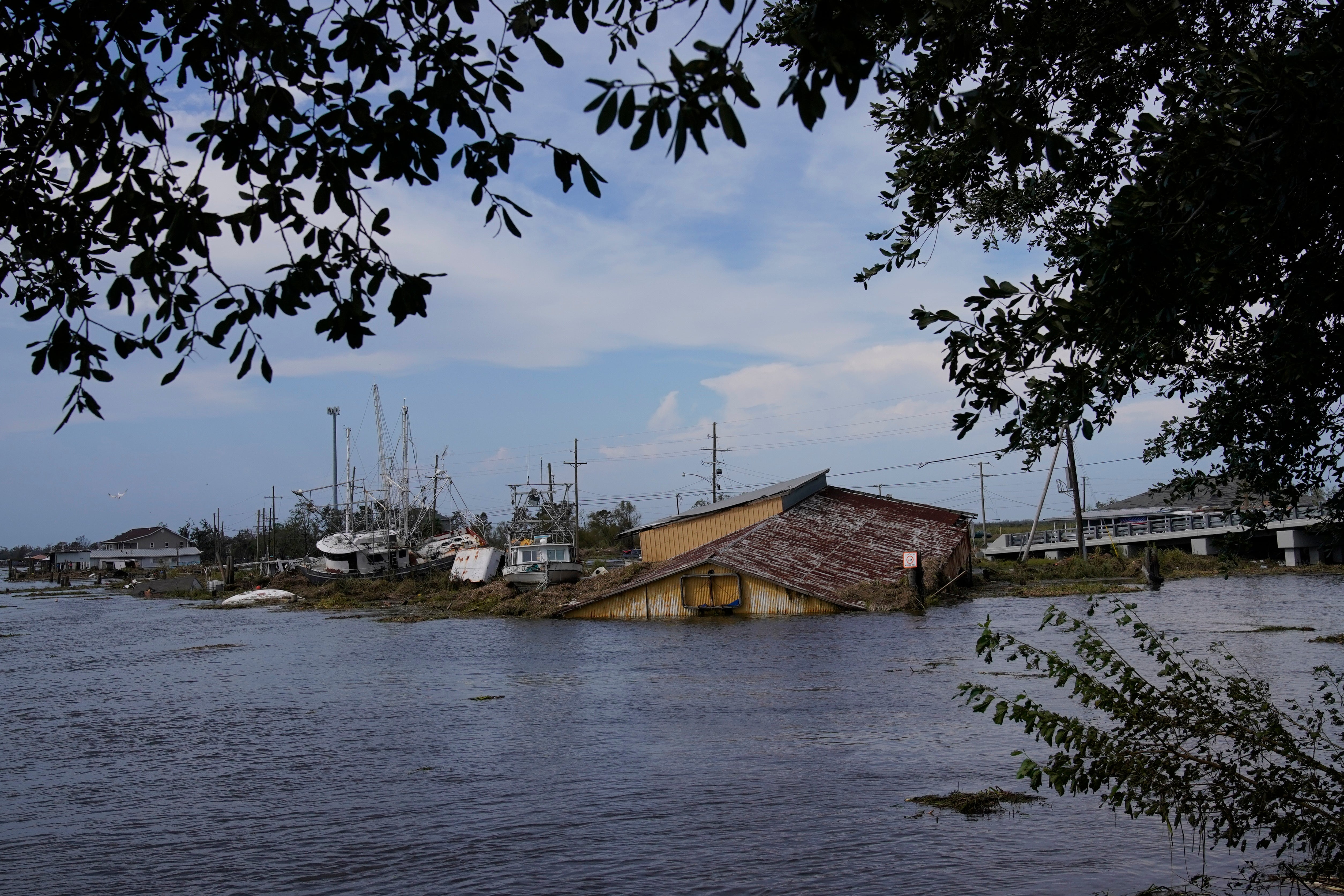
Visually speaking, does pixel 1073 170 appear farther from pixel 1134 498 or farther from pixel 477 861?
pixel 1134 498

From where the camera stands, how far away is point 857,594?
30.6 m

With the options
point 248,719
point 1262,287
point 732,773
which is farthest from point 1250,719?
point 248,719

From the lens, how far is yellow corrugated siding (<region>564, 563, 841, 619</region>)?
98.1ft

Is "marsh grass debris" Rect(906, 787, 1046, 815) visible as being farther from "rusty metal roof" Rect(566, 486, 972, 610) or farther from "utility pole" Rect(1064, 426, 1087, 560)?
"utility pole" Rect(1064, 426, 1087, 560)

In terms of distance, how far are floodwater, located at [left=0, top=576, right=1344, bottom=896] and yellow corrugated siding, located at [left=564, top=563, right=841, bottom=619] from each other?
674cm

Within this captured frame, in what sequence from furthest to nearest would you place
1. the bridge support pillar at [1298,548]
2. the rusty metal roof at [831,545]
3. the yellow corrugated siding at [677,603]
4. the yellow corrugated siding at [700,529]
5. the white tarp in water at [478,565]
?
the white tarp in water at [478,565]
the bridge support pillar at [1298,548]
the yellow corrugated siding at [700,529]
the rusty metal roof at [831,545]
the yellow corrugated siding at [677,603]

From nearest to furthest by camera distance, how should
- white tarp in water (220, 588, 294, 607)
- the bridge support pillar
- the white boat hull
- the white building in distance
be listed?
the white boat hull
the bridge support pillar
white tarp in water (220, 588, 294, 607)
the white building in distance

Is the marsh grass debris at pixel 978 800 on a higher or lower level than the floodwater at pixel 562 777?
higher

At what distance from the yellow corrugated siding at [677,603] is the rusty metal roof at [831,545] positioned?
192 millimetres

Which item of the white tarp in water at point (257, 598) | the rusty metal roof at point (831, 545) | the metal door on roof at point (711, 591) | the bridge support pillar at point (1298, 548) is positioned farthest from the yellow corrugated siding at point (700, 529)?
the bridge support pillar at point (1298, 548)

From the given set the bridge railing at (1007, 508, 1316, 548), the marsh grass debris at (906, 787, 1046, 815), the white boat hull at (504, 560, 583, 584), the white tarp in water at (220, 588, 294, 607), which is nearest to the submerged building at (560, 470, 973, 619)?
the white boat hull at (504, 560, 583, 584)

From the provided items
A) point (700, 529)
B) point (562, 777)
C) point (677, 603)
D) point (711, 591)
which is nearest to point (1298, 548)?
point (700, 529)

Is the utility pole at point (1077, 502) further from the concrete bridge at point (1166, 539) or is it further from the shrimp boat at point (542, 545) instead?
the shrimp boat at point (542, 545)

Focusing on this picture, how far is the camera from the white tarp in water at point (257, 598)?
2120 inches
